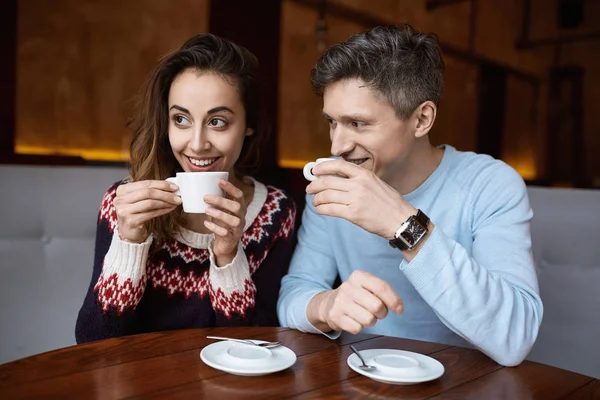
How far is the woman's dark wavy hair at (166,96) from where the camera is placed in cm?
167

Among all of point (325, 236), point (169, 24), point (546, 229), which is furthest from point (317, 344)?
point (169, 24)

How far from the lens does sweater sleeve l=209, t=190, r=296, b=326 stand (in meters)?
1.58

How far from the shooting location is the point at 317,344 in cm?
122

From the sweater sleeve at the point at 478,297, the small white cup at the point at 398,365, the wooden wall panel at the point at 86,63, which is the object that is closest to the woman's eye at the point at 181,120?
the sweater sleeve at the point at 478,297

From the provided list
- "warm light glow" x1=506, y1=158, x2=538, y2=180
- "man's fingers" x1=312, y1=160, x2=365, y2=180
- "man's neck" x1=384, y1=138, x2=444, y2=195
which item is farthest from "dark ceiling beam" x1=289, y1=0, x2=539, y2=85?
"man's fingers" x1=312, y1=160, x2=365, y2=180

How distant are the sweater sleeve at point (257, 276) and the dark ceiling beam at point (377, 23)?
176 inches

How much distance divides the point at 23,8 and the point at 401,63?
3.85 metres

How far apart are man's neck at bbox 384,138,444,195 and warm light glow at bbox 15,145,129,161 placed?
3.63 metres

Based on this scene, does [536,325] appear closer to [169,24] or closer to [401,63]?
[401,63]

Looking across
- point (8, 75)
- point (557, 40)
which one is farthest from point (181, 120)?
point (557, 40)

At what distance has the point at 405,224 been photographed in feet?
3.84

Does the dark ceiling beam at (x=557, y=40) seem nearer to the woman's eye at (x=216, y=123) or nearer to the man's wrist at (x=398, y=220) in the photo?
the woman's eye at (x=216, y=123)

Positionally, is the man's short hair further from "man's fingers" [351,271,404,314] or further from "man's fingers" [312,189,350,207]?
"man's fingers" [351,271,404,314]

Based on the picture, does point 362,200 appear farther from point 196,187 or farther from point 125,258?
point 125,258
